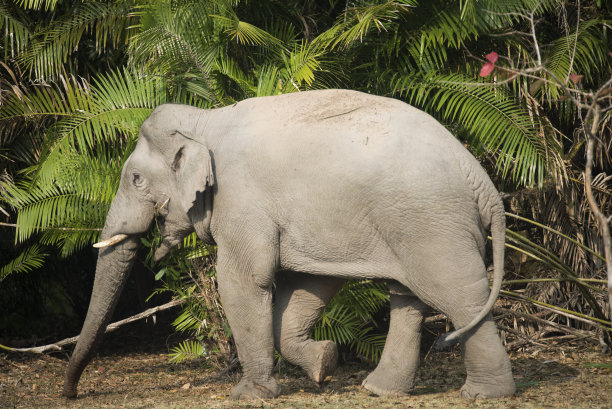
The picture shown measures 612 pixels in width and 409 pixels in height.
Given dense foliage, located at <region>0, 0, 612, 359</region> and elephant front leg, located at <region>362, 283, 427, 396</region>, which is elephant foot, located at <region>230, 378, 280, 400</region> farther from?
dense foliage, located at <region>0, 0, 612, 359</region>

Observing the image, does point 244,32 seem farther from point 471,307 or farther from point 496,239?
point 471,307

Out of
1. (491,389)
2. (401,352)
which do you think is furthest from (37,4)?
(491,389)

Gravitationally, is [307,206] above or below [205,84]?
below

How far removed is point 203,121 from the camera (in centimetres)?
596

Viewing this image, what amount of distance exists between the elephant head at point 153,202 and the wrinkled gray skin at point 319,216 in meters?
0.01

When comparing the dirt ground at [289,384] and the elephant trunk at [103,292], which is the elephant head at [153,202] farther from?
the dirt ground at [289,384]

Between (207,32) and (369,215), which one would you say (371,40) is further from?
(369,215)

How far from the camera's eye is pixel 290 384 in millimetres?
7016

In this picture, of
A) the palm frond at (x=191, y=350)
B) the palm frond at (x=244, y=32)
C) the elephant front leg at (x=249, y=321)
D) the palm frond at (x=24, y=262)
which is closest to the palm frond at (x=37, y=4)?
the palm frond at (x=244, y=32)

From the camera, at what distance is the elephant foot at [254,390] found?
568 cm

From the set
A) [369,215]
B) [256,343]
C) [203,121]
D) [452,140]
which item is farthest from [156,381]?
[452,140]

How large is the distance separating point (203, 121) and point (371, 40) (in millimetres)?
2510

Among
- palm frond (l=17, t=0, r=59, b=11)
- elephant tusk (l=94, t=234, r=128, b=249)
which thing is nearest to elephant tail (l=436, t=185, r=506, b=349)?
elephant tusk (l=94, t=234, r=128, b=249)

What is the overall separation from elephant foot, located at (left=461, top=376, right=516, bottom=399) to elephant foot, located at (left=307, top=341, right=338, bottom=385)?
0.95m
